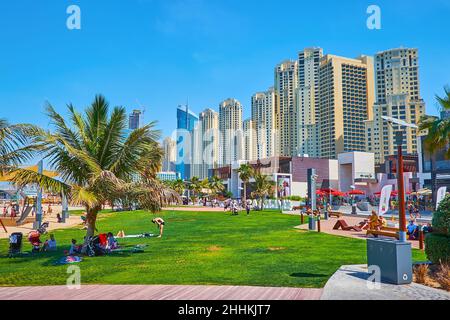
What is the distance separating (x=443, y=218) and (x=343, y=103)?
131216mm

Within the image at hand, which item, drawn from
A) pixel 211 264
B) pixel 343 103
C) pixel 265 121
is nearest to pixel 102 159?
pixel 211 264

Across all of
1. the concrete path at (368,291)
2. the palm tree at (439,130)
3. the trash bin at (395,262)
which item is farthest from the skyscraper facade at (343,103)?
the concrete path at (368,291)

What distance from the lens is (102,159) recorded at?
1418 centimetres

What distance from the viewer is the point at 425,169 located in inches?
2311

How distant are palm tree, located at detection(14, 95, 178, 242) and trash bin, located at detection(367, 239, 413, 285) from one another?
7.54 m

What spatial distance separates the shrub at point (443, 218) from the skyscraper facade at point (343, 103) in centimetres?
12664

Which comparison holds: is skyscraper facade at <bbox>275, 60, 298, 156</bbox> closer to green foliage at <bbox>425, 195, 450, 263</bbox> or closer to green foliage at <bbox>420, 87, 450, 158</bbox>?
green foliage at <bbox>420, 87, 450, 158</bbox>

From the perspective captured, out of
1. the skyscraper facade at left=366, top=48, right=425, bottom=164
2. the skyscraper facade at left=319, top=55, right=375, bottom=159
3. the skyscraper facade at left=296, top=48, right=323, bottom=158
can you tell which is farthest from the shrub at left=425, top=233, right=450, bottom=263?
the skyscraper facade at left=296, top=48, right=323, bottom=158

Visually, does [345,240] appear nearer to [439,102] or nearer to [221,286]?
[439,102]

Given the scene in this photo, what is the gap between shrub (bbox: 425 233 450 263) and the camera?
31.0 feet

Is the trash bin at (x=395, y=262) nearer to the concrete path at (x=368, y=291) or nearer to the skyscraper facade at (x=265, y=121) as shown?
the concrete path at (x=368, y=291)

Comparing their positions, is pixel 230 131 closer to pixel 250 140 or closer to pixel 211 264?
pixel 250 140
